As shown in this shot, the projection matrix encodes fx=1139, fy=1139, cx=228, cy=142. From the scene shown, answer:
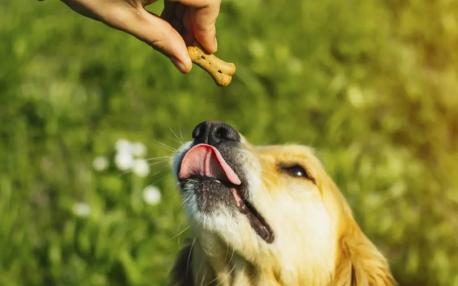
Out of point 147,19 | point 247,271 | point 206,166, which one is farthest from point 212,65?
point 247,271

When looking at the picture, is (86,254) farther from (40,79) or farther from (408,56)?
(408,56)

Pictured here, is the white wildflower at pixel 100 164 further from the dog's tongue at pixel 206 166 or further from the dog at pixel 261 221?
the dog's tongue at pixel 206 166

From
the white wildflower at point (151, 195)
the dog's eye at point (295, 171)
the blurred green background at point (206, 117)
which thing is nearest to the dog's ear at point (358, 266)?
the dog's eye at point (295, 171)

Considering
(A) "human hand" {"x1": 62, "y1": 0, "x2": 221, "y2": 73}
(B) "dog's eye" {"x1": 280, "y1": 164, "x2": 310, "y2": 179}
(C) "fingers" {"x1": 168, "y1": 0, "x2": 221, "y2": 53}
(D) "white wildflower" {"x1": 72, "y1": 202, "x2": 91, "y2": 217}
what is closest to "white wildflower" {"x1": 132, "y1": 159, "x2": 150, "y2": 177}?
(D) "white wildflower" {"x1": 72, "y1": 202, "x2": 91, "y2": 217}

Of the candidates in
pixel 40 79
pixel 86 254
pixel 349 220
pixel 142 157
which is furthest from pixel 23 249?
pixel 349 220

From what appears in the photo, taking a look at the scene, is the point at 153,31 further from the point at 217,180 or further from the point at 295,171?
the point at 295,171
